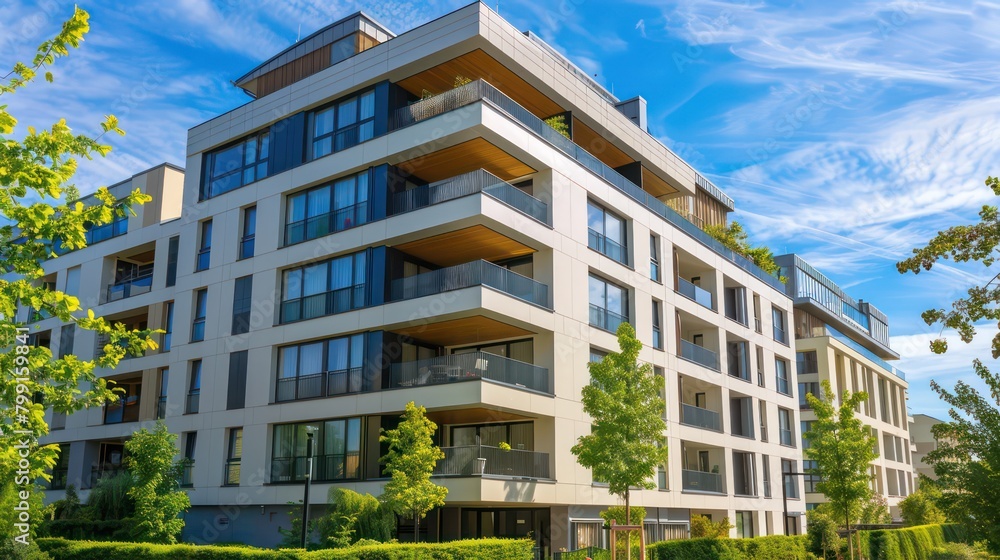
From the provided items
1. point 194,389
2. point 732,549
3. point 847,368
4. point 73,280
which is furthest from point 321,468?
point 847,368

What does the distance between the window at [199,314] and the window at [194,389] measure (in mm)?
1114

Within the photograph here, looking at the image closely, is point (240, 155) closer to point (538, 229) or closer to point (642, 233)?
point (538, 229)

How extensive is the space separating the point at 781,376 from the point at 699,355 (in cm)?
1163

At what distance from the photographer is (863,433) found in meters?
41.1

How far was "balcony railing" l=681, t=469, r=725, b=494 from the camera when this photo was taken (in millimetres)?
38969

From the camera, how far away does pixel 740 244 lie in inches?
2083

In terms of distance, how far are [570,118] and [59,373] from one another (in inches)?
1064

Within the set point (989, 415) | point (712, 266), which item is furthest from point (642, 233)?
point (989, 415)

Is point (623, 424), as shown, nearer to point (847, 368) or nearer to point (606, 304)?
point (606, 304)

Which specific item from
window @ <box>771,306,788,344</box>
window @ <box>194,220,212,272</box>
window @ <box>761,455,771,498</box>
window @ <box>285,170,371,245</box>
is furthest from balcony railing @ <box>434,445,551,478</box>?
window @ <box>771,306,788,344</box>

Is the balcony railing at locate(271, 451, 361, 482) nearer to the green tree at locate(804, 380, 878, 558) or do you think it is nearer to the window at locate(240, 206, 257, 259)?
the window at locate(240, 206, 257, 259)

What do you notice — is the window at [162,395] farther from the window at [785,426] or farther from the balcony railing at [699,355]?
the window at [785,426]

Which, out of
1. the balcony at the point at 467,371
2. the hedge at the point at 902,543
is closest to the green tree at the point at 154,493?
the balcony at the point at 467,371

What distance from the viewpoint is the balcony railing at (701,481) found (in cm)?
3897
